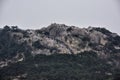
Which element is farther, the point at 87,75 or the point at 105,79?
the point at 87,75

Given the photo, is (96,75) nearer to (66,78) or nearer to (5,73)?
(66,78)

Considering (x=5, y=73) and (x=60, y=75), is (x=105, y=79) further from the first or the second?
(x=5, y=73)

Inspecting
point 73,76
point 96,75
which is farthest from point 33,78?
point 96,75

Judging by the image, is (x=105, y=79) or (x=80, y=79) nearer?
(x=105, y=79)

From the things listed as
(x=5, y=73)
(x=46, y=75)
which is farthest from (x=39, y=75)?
(x=5, y=73)

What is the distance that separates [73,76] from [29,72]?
2417 centimetres

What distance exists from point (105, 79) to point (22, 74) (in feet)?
151

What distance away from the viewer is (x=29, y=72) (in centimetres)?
19988

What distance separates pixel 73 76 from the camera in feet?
634

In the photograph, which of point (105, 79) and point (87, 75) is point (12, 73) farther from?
point (105, 79)

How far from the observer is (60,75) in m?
197

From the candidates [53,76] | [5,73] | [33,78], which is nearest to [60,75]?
[53,76]

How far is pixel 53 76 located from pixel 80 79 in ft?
49.3

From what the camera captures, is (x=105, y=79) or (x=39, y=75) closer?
(x=105, y=79)
